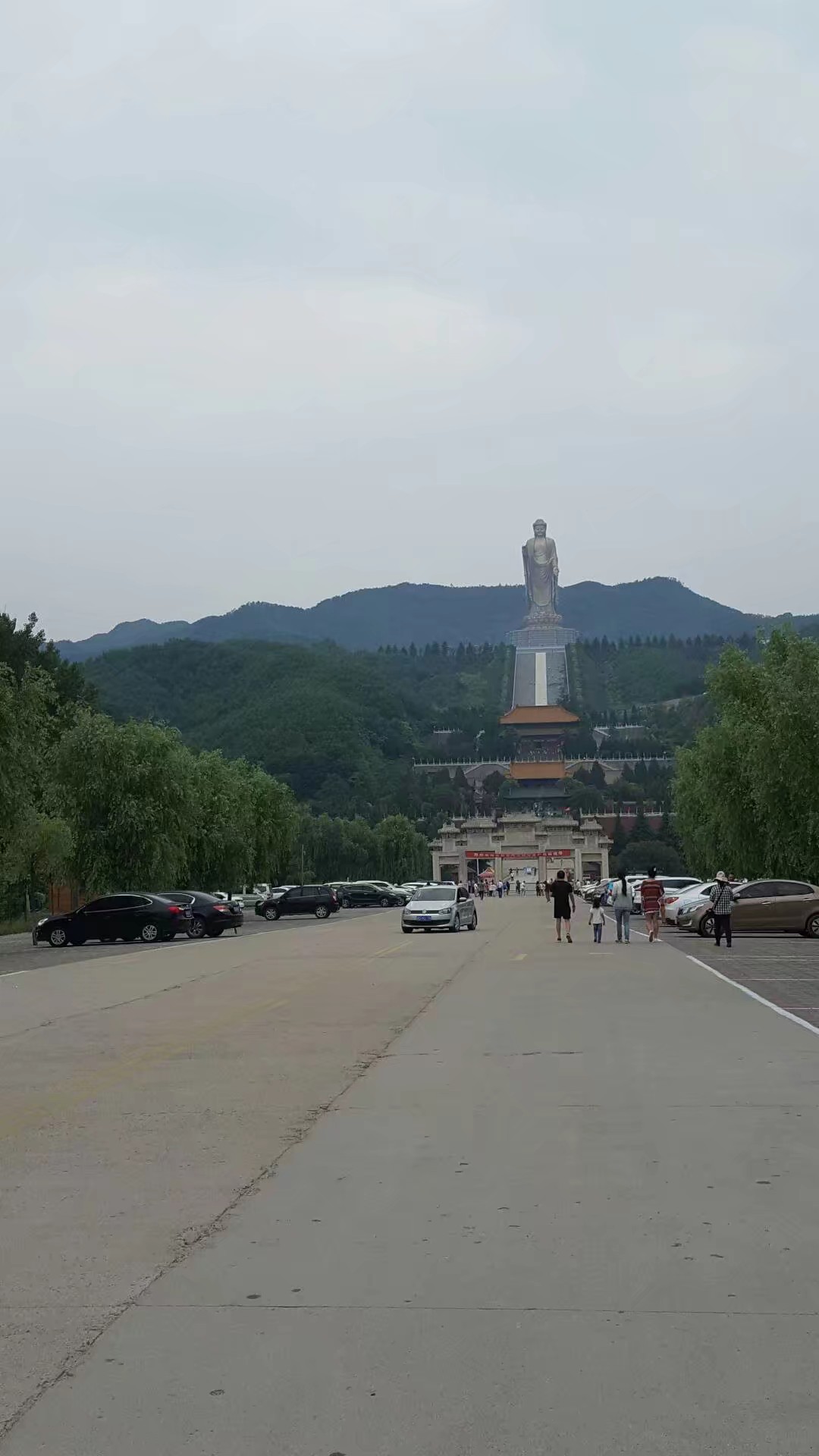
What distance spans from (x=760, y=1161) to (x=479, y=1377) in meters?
4.14

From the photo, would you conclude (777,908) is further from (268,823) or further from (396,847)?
(396,847)

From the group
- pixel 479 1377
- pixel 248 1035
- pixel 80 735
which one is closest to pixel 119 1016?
pixel 248 1035

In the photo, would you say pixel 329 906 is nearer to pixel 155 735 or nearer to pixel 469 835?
pixel 155 735

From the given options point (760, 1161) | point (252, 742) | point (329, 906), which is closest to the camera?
point (760, 1161)

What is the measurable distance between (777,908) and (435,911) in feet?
35.9

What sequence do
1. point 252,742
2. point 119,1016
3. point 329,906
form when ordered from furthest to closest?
point 252,742, point 329,906, point 119,1016

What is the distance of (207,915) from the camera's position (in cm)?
4434

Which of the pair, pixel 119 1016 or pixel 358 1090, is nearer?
pixel 358 1090

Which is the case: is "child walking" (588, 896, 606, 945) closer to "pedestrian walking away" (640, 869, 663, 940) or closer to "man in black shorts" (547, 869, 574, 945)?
"man in black shorts" (547, 869, 574, 945)

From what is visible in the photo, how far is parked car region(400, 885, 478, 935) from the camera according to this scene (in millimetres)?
45500

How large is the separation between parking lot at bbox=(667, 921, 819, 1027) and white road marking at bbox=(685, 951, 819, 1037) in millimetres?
67

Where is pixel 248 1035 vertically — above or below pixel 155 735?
below

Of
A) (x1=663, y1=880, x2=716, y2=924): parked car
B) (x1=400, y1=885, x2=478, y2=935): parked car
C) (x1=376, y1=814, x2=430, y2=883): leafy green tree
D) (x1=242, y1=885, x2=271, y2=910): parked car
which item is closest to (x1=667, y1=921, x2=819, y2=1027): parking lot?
(x1=663, y1=880, x2=716, y2=924): parked car

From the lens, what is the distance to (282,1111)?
11.3m
